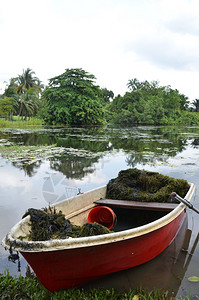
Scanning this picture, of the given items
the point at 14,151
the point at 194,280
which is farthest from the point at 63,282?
the point at 14,151

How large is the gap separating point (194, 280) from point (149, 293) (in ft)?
A: 2.20

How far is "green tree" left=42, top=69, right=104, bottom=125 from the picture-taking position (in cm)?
3269

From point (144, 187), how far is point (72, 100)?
3024cm

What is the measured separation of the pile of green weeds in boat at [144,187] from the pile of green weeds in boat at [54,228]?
4.73 ft

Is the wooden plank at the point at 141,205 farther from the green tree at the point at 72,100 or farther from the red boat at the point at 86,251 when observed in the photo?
the green tree at the point at 72,100

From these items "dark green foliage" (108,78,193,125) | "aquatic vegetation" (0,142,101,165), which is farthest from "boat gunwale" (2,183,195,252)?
"dark green foliage" (108,78,193,125)

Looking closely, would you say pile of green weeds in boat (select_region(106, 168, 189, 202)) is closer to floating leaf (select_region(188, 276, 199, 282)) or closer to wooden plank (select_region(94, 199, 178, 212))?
wooden plank (select_region(94, 199, 178, 212))

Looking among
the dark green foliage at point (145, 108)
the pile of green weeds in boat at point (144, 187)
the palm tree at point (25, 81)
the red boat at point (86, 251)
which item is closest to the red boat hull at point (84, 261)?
the red boat at point (86, 251)

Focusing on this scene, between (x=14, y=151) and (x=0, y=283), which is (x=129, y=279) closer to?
(x=0, y=283)

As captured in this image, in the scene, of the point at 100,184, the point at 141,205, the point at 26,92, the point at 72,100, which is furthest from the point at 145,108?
the point at 141,205

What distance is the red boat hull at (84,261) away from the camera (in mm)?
2158

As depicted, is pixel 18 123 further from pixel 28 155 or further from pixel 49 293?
pixel 49 293

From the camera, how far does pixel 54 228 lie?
2.67 m

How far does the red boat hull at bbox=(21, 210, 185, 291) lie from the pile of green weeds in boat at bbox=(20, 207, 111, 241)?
27 centimetres
